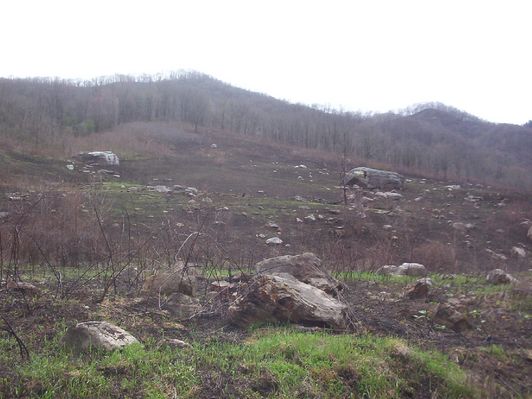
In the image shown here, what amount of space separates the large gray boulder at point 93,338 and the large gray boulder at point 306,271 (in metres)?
2.19

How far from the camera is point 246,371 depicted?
3258mm

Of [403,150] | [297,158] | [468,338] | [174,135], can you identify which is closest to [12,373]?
[468,338]

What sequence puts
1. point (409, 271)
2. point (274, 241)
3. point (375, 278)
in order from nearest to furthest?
point (375, 278) → point (409, 271) → point (274, 241)

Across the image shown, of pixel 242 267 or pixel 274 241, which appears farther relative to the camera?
pixel 274 241

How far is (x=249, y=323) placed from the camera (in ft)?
14.5

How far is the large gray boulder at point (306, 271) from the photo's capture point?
5383mm

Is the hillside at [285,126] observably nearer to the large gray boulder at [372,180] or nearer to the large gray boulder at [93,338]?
the large gray boulder at [372,180]

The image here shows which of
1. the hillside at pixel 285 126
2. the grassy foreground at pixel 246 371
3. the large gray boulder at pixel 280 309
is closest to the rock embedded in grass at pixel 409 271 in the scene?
the large gray boulder at pixel 280 309

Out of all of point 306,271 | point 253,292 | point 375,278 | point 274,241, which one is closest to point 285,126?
point 274,241

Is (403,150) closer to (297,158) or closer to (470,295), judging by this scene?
(297,158)

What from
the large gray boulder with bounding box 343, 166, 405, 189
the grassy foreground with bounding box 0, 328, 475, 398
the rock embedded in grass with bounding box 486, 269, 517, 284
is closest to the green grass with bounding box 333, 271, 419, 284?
the rock embedded in grass with bounding box 486, 269, 517, 284

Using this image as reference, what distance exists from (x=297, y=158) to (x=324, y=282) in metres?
33.6

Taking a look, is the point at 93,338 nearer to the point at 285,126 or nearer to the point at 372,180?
the point at 372,180

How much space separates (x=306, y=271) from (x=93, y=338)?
290 cm
